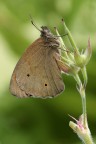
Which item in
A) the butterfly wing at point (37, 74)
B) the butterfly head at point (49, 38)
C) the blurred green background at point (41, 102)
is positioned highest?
the butterfly head at point (49, 38)

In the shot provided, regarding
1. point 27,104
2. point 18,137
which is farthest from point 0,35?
point 18,137

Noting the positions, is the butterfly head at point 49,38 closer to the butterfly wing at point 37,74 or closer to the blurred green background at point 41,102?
the butterfly wing at point 37,74

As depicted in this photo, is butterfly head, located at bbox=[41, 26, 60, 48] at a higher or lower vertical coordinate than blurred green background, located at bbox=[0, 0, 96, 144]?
higher

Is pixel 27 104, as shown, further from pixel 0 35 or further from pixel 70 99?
pixel 0 35

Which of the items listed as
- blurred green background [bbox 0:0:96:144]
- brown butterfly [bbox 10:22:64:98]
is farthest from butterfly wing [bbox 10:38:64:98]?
blurred green background [bbox 0:0:96:144]

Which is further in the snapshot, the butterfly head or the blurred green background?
the blurred green background

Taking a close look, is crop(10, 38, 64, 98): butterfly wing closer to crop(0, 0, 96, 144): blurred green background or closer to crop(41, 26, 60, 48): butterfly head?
crop(41, 26, 60, 48): butterfly head

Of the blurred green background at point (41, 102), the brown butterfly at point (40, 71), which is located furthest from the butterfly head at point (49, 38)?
Result: the blurred green background at point (41, 102)
